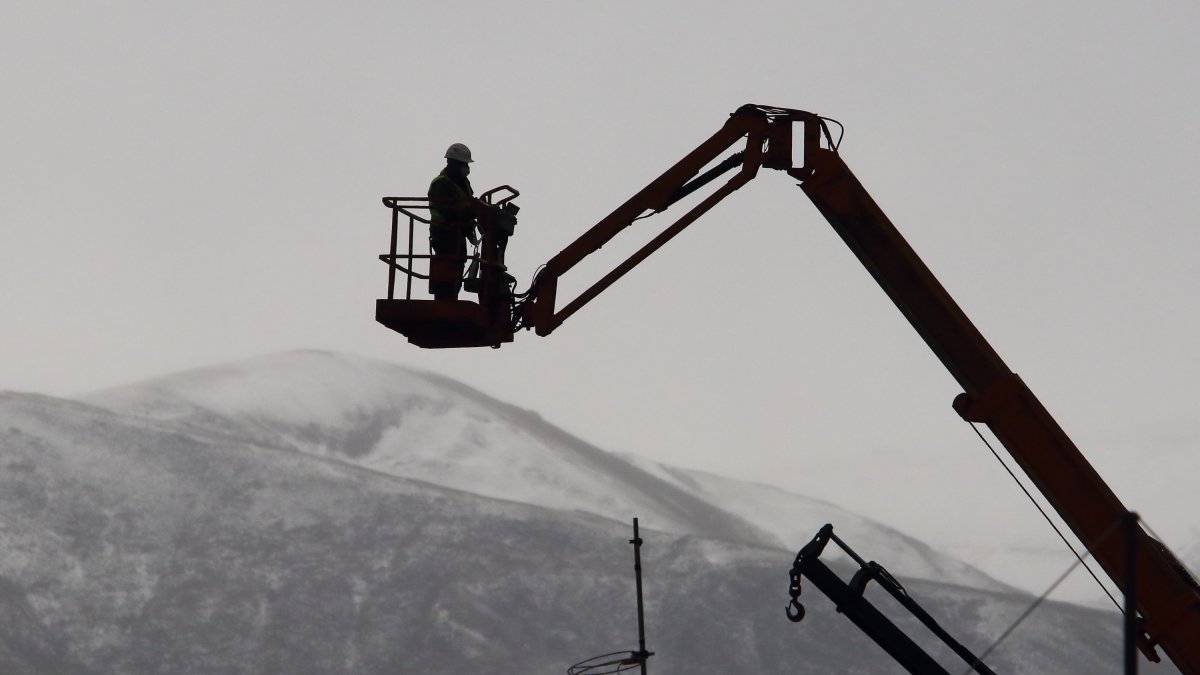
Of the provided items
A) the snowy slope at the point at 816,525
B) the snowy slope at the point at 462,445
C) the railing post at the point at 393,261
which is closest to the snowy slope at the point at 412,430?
the snowy slope at the point at 462,445

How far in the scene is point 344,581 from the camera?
85375 mm

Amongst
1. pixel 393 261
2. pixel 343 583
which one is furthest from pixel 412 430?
pixel 393 261

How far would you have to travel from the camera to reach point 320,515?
92.1 m

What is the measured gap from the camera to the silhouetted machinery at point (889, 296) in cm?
1155

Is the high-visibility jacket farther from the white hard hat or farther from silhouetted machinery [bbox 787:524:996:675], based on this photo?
silhouetted machinery [bbox 787:524:996:675]

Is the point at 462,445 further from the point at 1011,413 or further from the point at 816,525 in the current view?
the point at 1011,413

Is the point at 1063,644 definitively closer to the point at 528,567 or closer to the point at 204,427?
the point at 528,567

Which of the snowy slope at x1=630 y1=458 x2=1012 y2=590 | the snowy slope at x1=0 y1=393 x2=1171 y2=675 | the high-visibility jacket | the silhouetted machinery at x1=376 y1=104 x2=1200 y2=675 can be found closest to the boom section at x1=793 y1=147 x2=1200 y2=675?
the silhouetted machinery at x1=376 y1=104 x2=1200 y2=675

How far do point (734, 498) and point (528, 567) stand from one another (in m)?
48.4

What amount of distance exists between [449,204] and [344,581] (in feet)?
246

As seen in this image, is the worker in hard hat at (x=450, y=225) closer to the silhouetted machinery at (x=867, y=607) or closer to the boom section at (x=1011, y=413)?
the boom section at (x=1011, y=413)

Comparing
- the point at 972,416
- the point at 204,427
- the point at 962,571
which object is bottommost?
the point at 962,571

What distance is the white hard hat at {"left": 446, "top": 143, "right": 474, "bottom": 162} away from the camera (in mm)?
13555

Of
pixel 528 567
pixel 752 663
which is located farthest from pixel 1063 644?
pixel 528 567
